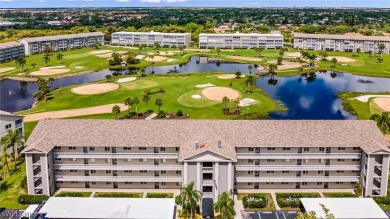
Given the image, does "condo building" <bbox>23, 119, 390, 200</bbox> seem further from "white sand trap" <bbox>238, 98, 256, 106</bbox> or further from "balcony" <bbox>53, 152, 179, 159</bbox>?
"white sand trap" <bbox>238, 98, 256, 106</bbox>

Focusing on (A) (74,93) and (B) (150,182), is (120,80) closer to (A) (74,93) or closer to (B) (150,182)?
(A) (74,93)

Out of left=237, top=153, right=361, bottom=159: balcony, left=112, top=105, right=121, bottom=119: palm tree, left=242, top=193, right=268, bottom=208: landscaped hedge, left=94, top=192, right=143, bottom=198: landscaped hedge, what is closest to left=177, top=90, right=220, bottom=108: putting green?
left=112, top=105, right=121, bottom=119: palm tree

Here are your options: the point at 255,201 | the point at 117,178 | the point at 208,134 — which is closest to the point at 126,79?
the point at 117,178

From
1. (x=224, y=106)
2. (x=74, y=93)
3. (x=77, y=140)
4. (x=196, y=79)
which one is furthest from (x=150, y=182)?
(x=196, y=79)

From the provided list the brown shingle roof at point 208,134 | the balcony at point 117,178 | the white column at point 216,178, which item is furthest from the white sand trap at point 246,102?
the white column at point 216,178

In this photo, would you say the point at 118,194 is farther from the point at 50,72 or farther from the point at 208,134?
the point at 50,72

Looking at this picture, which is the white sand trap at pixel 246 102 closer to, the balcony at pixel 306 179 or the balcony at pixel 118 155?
the balcony at pixel 306 179
